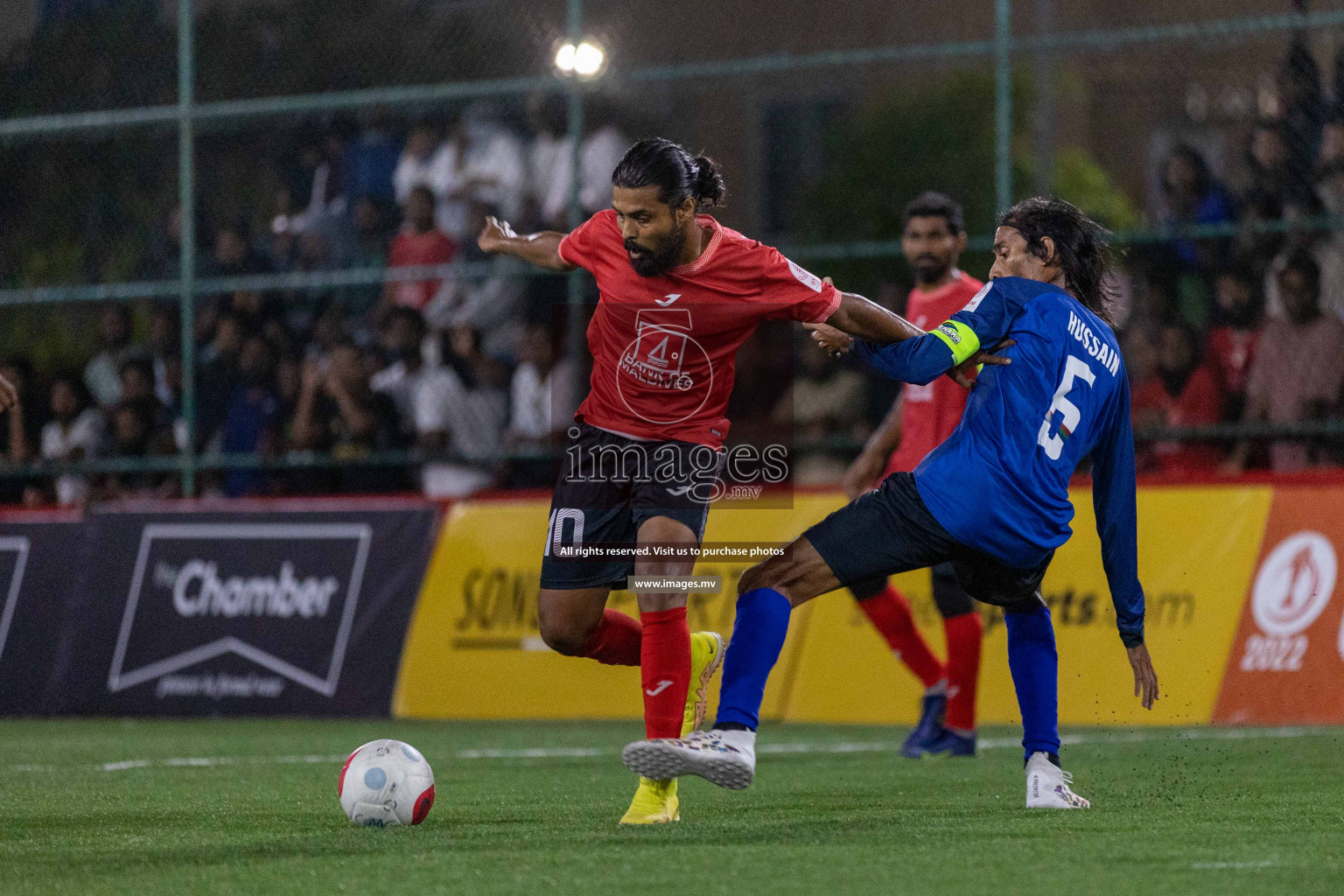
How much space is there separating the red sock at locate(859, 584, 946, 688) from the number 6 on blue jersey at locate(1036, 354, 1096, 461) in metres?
2.88

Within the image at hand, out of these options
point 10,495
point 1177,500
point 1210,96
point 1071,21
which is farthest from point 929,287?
point 1071,21

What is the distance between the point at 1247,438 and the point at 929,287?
2507 mm

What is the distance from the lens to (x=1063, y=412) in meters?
5.32

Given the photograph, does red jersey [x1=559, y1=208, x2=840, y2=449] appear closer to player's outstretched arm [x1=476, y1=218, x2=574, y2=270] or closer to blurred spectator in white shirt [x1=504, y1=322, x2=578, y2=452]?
player's outstretched arm [x1=476, y1=218, x2=574, y2=270]

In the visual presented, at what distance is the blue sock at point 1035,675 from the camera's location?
5.67m

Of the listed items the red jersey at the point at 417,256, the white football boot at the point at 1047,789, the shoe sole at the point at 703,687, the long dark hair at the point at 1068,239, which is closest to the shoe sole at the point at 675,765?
the shoe sole at the point at 703,687

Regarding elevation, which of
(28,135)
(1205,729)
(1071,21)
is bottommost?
(1205,729)

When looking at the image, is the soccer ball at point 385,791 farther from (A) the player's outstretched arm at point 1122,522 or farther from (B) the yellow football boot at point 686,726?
(A) the player's outstretched arm at point 1122,522

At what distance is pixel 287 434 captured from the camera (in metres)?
11.9

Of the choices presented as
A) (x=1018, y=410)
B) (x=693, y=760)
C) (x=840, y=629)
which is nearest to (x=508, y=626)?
(x=840, y=629)

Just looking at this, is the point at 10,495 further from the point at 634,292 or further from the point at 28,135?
the point at 634,292

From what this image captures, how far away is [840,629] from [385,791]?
4.80 meters

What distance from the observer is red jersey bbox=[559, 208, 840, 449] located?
5.57 meters

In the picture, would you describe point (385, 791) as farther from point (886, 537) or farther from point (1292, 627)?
point (1292, 627)
